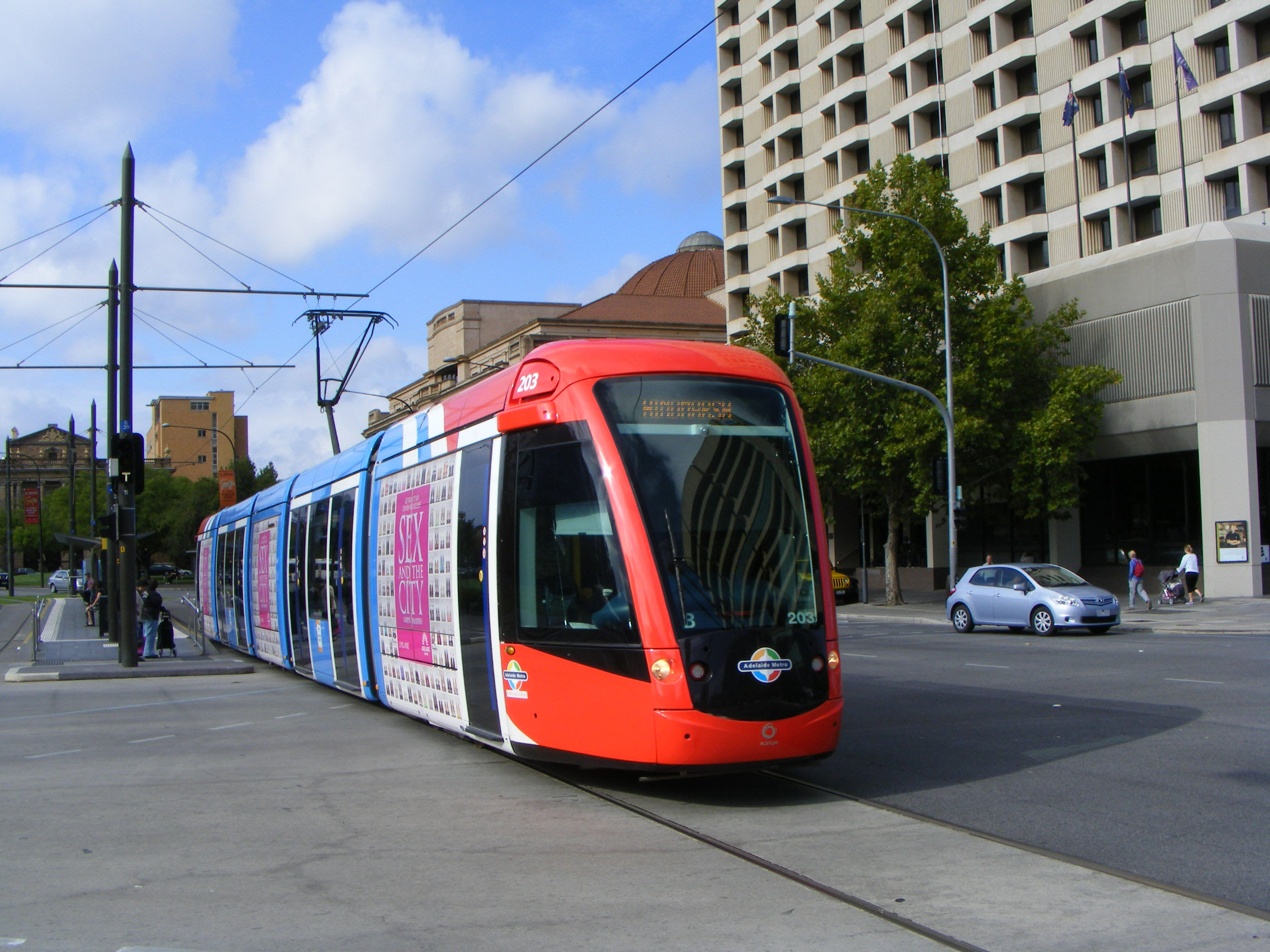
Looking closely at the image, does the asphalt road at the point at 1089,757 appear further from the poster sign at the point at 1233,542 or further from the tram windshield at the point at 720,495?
the poster sign at the point at 1233,542

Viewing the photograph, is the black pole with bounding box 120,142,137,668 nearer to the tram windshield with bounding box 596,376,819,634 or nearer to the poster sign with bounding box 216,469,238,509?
the tram windshield with bounding box 596,376,819,634

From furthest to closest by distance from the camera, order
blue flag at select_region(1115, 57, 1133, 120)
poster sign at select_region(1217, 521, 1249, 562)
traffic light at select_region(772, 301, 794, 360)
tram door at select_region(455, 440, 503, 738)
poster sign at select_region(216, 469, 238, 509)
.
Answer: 1. blue flag at select_region(1115, 57, 1133, 120)
2. poster sign at select_region(216, 469, 238, 509)
3. poster sign at select_region(1217, 521, 1249, 562)
4. traffic light at select_region(772, 301, 794, 360)
5. tram door at select_region(455, 440, 503, 738)

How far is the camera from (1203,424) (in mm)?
34219

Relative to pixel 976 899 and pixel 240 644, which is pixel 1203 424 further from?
pixel 976 899

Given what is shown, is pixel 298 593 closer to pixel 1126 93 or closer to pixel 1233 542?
pixel 1233 542

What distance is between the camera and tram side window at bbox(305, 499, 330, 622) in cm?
1523

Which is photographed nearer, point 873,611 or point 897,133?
point 873,611

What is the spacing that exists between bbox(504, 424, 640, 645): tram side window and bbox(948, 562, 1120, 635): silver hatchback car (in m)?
17.7

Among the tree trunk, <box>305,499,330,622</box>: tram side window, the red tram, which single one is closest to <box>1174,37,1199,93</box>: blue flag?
the tree trunk

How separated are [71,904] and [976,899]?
428 centimetres

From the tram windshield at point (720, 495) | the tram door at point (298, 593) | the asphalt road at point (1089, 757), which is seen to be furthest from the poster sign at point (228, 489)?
the tram windshield at point (720, 495)

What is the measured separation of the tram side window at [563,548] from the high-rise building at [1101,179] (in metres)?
30.4

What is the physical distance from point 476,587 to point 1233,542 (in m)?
30.2

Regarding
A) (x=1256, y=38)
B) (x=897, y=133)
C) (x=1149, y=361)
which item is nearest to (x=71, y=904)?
(x=1149, y=361)
